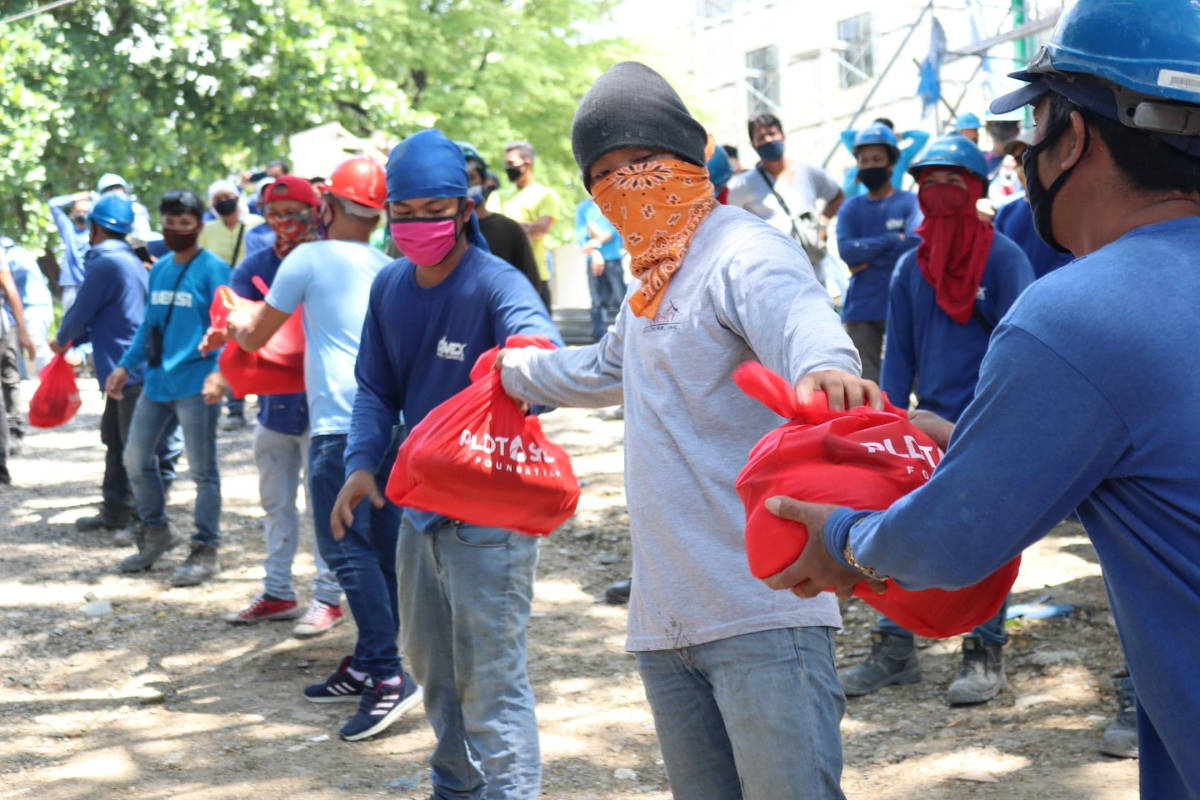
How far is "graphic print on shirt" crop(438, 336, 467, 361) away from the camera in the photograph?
4562 millimetres

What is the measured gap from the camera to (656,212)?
314cm

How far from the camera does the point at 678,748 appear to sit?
9.97 feet

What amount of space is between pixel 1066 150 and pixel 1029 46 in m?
12.9

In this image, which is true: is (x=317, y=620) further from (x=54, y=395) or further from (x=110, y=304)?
(x=110, y=304)

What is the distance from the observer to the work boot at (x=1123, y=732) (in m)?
5.27

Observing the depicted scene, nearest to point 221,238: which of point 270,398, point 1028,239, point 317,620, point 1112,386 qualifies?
point 270,398

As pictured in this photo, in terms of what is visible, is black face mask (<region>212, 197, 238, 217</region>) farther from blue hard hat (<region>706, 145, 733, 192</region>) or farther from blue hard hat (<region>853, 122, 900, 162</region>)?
blue hard hat (<region>706, 145, 733, 192</region>)

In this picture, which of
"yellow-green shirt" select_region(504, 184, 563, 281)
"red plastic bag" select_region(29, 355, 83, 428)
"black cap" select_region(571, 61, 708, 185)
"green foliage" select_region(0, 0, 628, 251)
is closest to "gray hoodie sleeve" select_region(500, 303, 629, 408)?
"black cap" select_region(571, 61, 708, 185)

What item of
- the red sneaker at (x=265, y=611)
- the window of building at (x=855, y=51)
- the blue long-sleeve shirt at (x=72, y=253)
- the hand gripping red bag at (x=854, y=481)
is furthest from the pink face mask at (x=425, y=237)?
the window of building at (x=855, y=51)

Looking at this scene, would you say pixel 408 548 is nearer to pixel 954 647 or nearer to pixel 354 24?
pixel 954 647

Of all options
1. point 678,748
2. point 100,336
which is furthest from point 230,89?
A: point 678,748

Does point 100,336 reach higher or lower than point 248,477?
higher

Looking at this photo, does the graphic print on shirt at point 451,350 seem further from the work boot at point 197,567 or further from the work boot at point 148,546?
the work boot at point 148,546

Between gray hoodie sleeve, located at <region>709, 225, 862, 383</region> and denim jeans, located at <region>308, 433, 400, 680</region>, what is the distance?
344 centimetres
